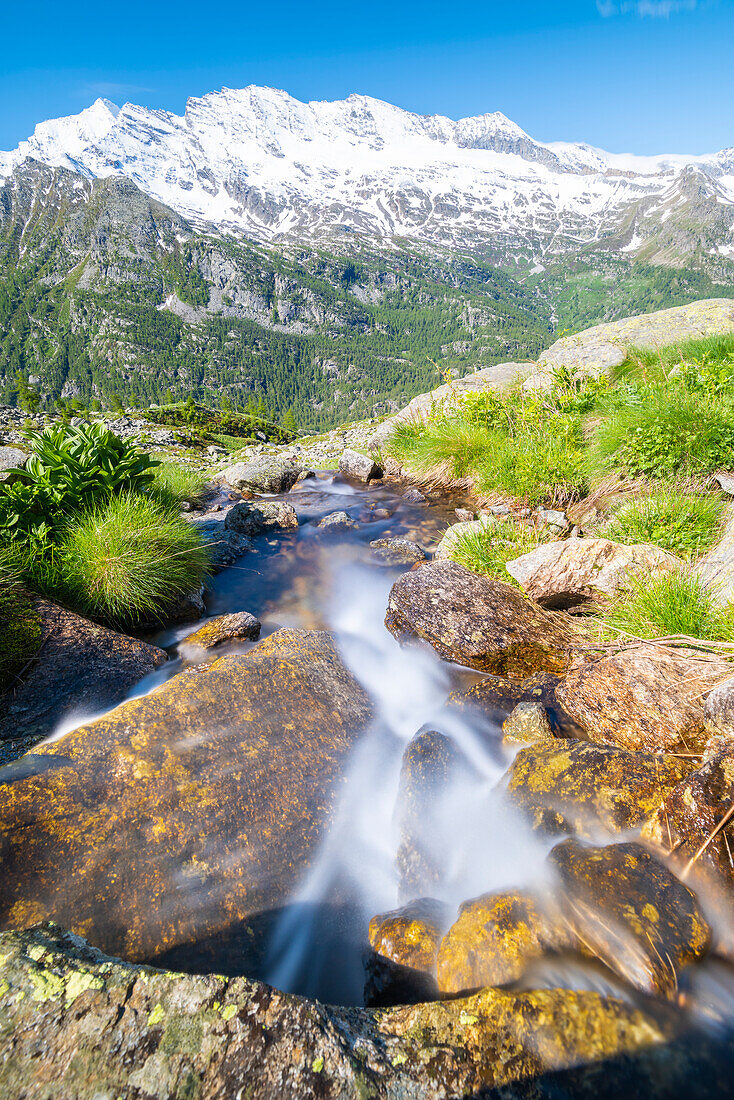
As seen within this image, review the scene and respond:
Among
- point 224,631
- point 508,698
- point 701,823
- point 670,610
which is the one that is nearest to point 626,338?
point 670,610

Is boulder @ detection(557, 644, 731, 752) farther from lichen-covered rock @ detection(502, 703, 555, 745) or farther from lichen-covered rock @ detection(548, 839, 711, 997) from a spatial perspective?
lichen-covered rock @ detection(548, 839, 711, 997)

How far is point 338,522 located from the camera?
12.9m

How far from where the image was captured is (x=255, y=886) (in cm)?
368

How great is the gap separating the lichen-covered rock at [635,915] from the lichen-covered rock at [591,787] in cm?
35

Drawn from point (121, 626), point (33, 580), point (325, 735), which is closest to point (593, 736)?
point (325, 735)

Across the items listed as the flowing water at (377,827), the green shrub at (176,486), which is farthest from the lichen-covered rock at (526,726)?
the green shrub at (176,486)

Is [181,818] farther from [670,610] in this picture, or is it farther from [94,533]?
[670,610]

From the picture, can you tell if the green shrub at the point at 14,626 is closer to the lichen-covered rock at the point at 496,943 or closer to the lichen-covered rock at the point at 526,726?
the lichen-covered rock at the point at 496,943

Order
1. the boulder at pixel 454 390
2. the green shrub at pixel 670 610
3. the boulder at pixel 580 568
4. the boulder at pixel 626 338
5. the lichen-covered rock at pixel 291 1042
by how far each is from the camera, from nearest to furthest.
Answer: the lichen-covered rock at pixel 291 1042 → the green shrub at pixel 670 610 → the boulder at pixel 580 568 → the boulder at pixel 626 338 → the boulder at pixel 454 390

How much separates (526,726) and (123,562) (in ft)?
19.8

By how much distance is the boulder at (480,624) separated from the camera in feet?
20.5

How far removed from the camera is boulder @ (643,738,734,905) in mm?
3043

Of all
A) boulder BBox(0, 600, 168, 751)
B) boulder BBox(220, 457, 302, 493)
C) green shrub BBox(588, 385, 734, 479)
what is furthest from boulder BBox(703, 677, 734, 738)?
boulder BBox(220, 457, 302, 493)

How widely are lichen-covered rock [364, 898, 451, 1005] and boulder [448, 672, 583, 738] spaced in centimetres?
227
